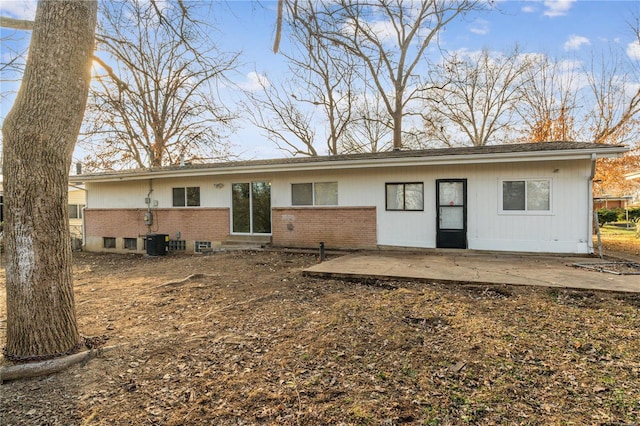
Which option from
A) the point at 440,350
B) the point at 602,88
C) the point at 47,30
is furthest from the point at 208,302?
the point at 602,88

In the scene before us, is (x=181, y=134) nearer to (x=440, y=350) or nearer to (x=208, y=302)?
(x=208, y=302)

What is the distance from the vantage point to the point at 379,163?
947 cm

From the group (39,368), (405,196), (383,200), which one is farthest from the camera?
(383,200)

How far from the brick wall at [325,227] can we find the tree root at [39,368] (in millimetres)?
7688

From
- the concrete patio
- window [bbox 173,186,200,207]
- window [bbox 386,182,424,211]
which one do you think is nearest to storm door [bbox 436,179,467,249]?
the concrete patio

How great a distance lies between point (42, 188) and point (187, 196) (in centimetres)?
953

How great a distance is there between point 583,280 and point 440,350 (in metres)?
3.84

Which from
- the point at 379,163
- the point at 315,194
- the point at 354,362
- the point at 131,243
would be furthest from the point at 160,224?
the point at 354,362

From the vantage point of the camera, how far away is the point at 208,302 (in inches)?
219

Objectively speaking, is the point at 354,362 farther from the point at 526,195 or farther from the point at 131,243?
the point at 131,243

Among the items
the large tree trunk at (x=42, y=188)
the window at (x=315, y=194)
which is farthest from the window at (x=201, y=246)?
the large tree trunk at (x=42, y=188)

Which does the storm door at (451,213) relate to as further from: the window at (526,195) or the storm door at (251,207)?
the storm door at (251,207)

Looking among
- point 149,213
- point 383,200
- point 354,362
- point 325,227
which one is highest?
point 383,200

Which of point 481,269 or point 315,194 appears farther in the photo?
point 315,194
